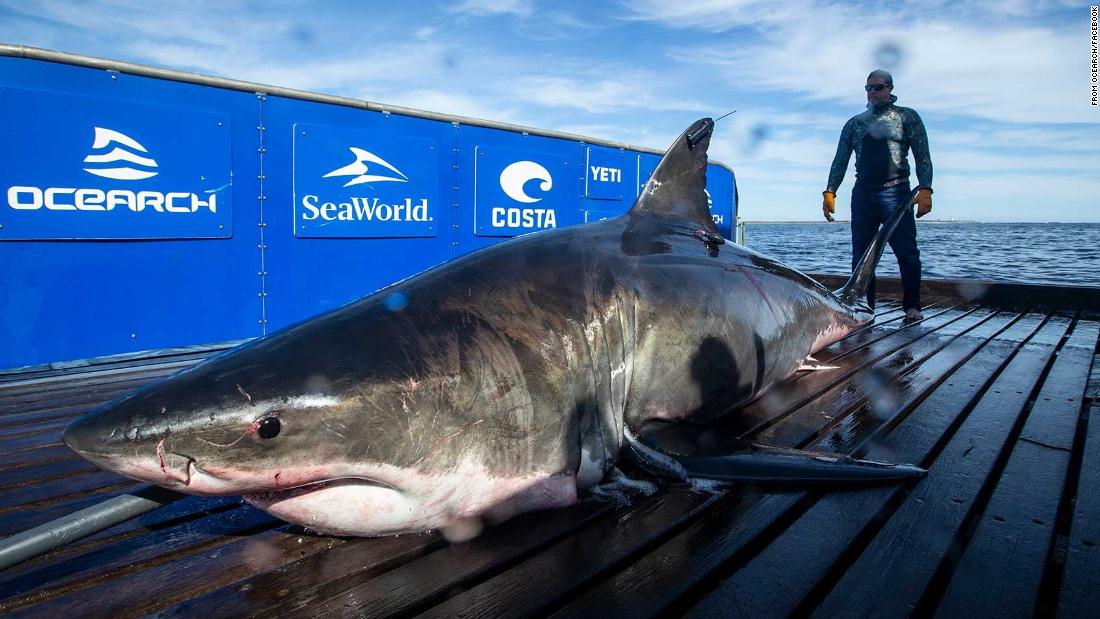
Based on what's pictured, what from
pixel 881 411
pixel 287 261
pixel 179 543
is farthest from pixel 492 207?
pixel 179 543

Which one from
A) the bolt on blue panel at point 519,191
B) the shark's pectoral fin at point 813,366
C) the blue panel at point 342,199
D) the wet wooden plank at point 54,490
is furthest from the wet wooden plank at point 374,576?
the bolt on blue panel at point 519,191

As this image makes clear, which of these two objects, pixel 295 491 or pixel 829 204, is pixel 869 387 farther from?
pixel 829 204

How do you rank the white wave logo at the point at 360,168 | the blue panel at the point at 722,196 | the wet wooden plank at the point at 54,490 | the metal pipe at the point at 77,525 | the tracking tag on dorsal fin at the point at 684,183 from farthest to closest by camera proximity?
the blue panel at the point at 722,196 < the white wave logo at the point at 360,168 < the tracking tag on dorsal fin at the point at 684,183 < the wet wooden plank at the point at 54,490 < the metal pipe at the point at 77,525

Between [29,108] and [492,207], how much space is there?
392cm

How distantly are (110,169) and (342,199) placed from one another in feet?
5.75

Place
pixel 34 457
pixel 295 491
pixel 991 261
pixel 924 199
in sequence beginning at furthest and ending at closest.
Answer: pixel 991 261 < pixel 924 199 < pixel 34 457 < pixel 295 491

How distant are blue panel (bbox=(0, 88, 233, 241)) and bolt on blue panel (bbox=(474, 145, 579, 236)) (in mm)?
2532

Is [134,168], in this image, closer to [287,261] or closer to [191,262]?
[191,262]

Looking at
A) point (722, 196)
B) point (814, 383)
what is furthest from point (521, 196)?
point (814, 383)

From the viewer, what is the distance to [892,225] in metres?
5.40

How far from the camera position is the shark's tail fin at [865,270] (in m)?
4.67

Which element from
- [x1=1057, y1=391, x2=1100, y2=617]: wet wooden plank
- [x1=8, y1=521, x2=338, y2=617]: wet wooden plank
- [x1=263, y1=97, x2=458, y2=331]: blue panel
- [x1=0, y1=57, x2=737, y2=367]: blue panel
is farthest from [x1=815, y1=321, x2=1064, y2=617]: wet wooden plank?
[x1=0, y1=57, x2=737, y2=367]: blue panel

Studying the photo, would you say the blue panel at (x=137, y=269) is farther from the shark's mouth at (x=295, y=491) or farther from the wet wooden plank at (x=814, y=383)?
the wet wooden plank at (x=814, y=383)

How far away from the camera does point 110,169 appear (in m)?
4.64
